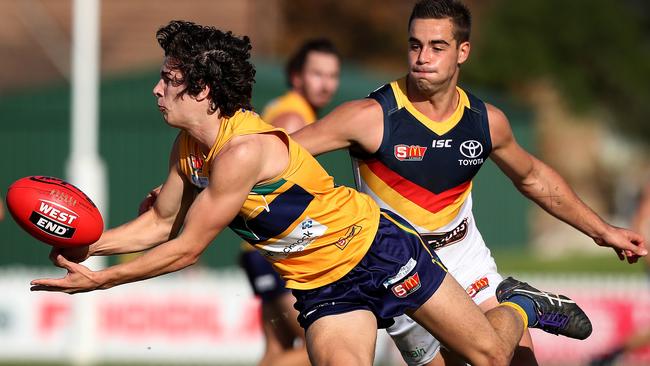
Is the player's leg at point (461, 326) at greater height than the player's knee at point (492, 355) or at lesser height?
greater

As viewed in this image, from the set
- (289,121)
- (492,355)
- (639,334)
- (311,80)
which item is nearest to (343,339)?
(492,355)

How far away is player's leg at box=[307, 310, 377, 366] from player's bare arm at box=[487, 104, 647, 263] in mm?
1444

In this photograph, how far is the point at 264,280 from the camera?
27.7ft

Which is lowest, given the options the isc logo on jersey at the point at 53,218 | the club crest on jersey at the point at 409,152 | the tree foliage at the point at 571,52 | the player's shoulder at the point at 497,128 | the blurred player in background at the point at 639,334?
the tree foliage at the point at 571,52

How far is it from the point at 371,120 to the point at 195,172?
1002mm

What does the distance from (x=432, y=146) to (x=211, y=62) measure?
139 centimetres

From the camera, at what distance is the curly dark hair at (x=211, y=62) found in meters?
5.91

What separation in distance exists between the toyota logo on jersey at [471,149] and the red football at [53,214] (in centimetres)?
196

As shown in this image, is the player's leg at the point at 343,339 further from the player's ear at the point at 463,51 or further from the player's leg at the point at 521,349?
the player's ear at the point at 463,51

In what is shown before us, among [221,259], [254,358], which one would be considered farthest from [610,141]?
[254,358]

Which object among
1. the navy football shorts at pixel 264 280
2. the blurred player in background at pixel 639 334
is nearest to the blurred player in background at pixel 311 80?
the navy football shorts at pixel 264 280

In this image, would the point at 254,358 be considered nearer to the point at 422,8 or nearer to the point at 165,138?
the point at 422,8

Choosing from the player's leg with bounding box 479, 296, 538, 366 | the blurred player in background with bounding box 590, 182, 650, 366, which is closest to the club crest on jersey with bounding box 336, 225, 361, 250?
the player's leg with bounding box 479, 296, 538, 366

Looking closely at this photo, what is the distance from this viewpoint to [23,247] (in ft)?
71.4
